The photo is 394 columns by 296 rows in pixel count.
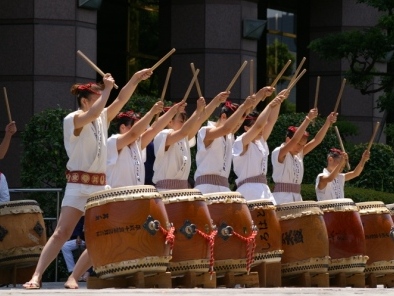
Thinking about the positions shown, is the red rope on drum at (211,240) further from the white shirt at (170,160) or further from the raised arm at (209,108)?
the raised arm at (209,108)

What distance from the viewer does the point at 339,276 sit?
15.2m

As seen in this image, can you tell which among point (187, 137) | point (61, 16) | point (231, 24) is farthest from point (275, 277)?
Result: point (231, 24)

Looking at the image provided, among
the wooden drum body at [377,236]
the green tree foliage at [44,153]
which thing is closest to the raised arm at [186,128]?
the wooden drum body at [377,236]

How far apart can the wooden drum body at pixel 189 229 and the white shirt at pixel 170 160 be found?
54.9 inches

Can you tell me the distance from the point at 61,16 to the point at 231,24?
10.6 ft

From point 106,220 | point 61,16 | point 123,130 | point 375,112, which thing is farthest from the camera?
point 375,112

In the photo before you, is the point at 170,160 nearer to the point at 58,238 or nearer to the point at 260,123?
the point at 260,123

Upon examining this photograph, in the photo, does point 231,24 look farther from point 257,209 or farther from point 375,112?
point 257,209

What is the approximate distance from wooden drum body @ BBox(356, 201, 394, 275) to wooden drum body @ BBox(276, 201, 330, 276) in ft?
5.05

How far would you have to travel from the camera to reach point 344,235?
1519 centimetres

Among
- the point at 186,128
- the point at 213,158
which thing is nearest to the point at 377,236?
the point at 213,158

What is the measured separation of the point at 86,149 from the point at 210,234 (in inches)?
48.8

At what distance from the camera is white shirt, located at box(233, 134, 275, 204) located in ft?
49.7

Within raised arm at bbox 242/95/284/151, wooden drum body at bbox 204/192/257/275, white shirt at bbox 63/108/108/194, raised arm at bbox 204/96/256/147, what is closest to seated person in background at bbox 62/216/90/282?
raised arm at bbox 242/95/284/151
